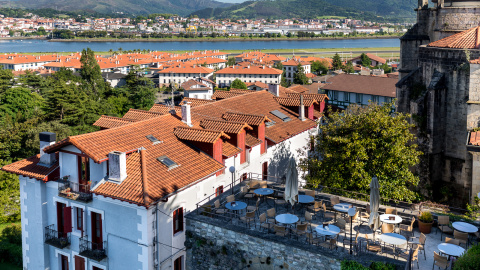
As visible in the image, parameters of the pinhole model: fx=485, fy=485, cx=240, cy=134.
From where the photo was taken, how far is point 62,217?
2150 centimetres

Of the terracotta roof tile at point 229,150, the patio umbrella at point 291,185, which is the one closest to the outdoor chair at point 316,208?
the patio umbrella at point 291,185

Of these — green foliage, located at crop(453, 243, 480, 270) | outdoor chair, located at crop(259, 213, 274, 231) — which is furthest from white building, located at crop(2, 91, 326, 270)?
green foliage, located at crop(453, 243, 480, 270)

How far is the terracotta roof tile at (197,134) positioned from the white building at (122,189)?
5 centimetres

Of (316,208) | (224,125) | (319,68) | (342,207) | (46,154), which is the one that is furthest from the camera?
(319,68)

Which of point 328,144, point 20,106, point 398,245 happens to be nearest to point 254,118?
point 328,144

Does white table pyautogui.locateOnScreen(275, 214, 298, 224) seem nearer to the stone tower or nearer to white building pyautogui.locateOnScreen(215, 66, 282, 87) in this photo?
the stone tower

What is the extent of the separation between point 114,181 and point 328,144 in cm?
1070

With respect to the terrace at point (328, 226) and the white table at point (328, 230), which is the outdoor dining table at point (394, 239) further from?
the white table at point (328, 230)

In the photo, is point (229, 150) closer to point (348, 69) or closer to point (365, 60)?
point (348, 69)

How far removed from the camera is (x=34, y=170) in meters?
21.6

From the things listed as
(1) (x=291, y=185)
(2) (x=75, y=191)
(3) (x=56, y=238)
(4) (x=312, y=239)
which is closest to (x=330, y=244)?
(4) (x=312, y=239)

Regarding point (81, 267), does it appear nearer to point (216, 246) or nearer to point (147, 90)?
point (216, 246)

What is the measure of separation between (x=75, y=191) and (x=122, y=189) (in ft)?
9.67

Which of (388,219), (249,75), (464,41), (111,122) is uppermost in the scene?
(464,41)
